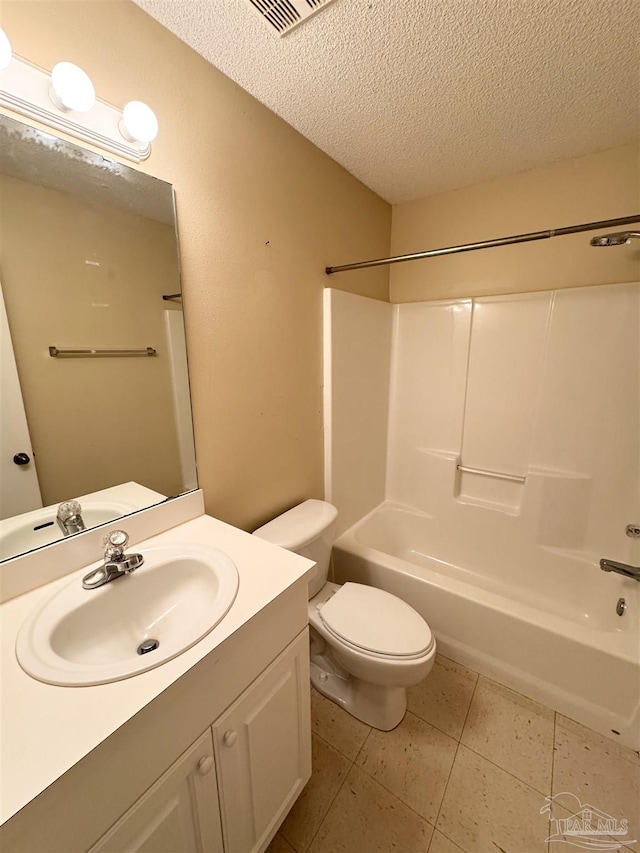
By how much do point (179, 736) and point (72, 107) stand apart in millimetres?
1365

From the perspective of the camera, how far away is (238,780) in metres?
0.82

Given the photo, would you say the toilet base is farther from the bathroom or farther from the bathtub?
the bathtub

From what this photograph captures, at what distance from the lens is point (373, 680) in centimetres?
125

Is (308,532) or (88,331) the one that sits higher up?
(88,331)

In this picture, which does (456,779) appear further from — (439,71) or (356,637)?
(439,71)

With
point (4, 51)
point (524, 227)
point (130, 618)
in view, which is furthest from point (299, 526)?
point (524, 227)

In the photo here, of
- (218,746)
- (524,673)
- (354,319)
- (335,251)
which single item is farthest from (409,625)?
(335,251)

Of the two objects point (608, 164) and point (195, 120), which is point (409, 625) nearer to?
point (195, 120)

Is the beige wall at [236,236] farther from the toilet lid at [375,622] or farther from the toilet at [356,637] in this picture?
the toilet lid at [375,622]

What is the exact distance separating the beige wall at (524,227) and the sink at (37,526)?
2.00 m

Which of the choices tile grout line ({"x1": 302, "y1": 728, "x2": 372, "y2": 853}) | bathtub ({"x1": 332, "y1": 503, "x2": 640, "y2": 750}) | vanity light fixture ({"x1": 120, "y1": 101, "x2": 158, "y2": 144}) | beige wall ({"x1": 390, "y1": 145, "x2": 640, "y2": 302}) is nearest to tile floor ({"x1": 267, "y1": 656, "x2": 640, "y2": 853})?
tile grout line ({"x1": 302, "y1": 728, "x2": 372, "y2": 853})

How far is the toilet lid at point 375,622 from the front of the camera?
122 cm

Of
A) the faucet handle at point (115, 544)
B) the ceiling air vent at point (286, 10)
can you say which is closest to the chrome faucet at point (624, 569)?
the faucet handle at point (115, 544)

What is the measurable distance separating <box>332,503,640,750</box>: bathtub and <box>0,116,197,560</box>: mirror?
1.20m
